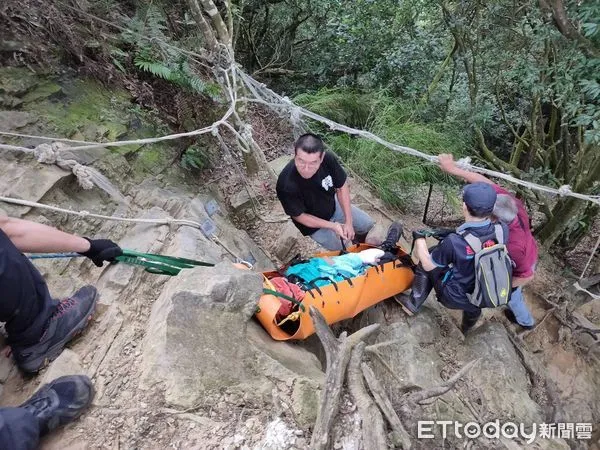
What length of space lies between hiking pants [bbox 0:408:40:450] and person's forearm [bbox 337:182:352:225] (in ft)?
8.19

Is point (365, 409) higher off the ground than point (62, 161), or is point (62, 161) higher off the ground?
point (62, 161)

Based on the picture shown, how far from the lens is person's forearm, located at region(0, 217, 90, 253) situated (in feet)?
6.92

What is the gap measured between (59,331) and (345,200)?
219 centimetres

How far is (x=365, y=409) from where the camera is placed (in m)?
1.77

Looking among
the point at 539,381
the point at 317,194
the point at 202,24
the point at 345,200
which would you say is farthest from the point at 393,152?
the point at 539,381

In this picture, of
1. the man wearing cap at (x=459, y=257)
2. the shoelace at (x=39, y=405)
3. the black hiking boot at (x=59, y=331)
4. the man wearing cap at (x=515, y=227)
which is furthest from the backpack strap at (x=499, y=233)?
the shoelace at (x=39, y=405)

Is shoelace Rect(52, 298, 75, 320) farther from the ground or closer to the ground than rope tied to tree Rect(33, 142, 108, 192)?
closer to the ground

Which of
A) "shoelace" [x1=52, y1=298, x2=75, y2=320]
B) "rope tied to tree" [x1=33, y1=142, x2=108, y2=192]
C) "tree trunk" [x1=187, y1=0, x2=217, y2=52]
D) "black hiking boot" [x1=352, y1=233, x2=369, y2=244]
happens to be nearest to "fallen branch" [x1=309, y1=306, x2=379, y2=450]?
"shoelace" [x1=52, y1=298, x2=75, y2=320]

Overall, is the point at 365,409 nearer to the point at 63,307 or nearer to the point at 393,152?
the point at 63,307

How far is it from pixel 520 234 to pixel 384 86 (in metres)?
4.45

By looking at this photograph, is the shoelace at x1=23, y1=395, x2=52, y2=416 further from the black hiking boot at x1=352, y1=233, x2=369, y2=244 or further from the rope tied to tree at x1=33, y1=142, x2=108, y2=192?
the black hiking boot at x1=352, y1=233, x2=369, y2=244

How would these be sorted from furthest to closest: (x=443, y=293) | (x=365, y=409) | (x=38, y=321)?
(x=443, y=293), (x=38, y=321), (x=365, y=409)

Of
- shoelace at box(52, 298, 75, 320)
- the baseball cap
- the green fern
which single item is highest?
the green fern

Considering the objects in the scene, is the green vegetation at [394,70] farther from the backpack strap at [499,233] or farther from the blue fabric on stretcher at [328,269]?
the blue fabric on stretcher at [328,269]
